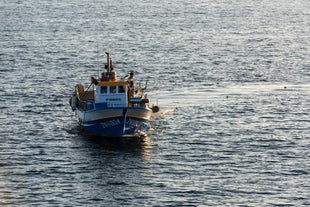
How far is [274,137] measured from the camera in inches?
4710

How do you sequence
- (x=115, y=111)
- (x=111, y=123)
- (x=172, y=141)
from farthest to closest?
(x=172, y=141) → (x=111, y=123) → (x=115, y=111)

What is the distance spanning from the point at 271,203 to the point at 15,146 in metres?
36.4

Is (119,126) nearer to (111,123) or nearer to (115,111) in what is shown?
(111,123)

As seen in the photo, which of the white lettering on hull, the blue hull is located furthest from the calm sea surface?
the white lettering on hull

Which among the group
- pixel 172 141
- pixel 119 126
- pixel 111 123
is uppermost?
pixel 111 123

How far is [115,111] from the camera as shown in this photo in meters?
117

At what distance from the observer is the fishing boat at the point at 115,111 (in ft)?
385

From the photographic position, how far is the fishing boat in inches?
4621

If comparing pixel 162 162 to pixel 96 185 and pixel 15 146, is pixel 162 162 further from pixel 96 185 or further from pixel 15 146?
pixel 15 146

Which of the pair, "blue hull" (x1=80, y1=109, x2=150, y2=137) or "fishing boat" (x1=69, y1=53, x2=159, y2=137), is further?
"blue hull" (x1=80, y1=109, x2=150, y2=137)

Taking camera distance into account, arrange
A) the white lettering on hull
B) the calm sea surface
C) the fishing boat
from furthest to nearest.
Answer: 1. the white lettering on hull
2. the fishing boat
3. the calm sea surface

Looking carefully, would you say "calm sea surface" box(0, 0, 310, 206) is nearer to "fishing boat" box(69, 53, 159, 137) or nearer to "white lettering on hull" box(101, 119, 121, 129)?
"fishing boat" box(69, 53, 159, 137)

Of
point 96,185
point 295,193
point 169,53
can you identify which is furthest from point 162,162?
point 169,53

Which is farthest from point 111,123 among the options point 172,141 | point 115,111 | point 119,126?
point 172,141
